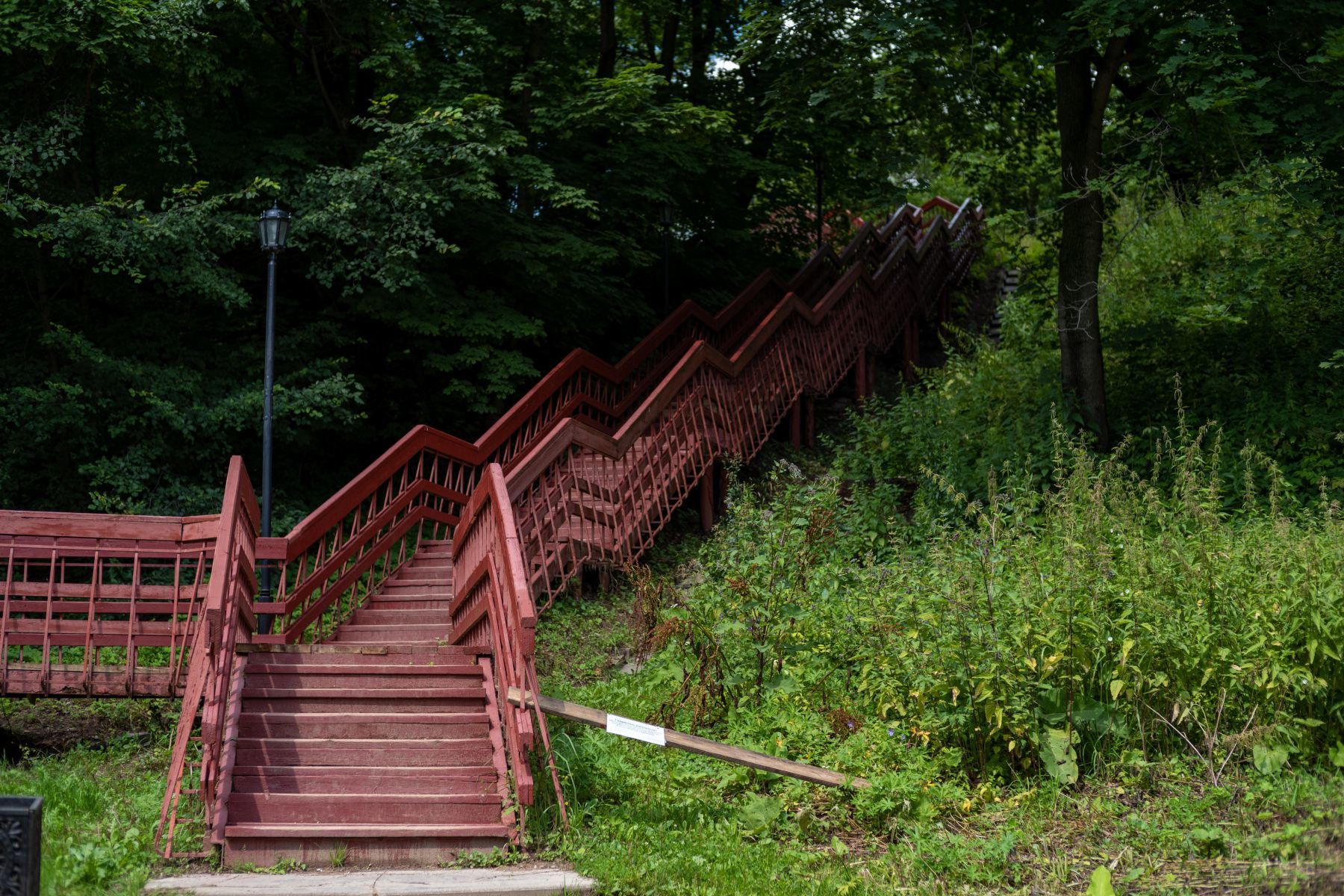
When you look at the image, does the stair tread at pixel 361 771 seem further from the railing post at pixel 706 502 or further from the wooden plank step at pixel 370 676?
the railing post at pixel 706 502

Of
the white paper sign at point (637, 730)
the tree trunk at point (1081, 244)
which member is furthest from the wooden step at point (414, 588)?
the tree trunk at point (1081, 244)

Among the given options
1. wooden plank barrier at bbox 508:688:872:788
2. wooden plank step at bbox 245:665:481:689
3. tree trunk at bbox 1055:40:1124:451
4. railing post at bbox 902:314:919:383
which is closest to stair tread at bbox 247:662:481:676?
wooden plank step at bbox 245:665:481:689

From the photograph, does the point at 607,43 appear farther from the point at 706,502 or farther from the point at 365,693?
the point at 365,693

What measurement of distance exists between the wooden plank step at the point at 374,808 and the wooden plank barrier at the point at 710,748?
56 centimetres

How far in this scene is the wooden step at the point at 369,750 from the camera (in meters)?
5.86

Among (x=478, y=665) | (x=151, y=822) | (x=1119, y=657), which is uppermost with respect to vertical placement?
(x=1119, y=657)

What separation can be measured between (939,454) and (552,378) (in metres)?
3.98

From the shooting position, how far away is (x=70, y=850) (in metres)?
4.86

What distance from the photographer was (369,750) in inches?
235

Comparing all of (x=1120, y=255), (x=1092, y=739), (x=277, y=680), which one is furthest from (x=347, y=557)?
(x=1120, y=255)

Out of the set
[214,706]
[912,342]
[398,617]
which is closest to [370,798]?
[214,706]

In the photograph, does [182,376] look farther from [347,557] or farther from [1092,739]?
[1092,739]

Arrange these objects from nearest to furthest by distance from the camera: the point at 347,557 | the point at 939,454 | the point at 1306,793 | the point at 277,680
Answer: the point at 1306,793
the point at 277,680
the point at 347,557
the point at 939,454

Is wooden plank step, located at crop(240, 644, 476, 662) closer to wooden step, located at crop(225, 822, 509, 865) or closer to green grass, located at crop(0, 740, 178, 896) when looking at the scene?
green grass, located at crop(0, 740, 178, 896)
